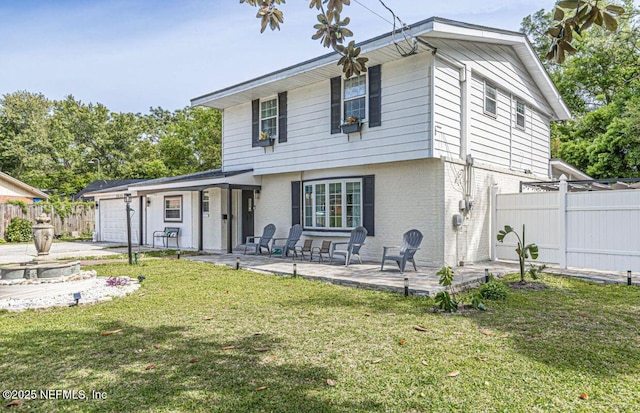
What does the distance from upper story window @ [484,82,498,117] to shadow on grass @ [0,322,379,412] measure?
907 cm

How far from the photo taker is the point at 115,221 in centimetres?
1830

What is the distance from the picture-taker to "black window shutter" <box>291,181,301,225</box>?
11922 mm

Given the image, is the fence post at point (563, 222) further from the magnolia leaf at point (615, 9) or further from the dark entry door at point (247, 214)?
the dark entry door at point (247, 214)

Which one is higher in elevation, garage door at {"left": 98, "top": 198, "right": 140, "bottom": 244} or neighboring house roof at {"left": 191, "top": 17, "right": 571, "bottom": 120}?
neighboring house roof at {"left": 191, "top": 17, "right": 571, "bottom": 120}

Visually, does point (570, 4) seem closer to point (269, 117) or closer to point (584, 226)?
point (584, 226)

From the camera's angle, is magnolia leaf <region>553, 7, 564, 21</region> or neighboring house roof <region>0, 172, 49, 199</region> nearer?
magnolia leaf <region>553, 7, 564, 21</region>

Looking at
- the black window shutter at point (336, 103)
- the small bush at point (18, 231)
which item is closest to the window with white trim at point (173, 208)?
the black window shutter at point (336, 103)

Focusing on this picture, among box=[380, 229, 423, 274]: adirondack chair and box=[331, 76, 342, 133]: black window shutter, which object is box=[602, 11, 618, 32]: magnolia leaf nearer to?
box=[380, 229, 423, 274]: adirondack chair

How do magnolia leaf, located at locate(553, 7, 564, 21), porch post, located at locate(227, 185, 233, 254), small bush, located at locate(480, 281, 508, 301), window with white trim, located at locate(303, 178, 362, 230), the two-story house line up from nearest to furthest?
magnolia leaf, located at locate(553, 7, 564, 21) → small bush, located at locate(480, 281, 508, 301) → the two-story house → window with white trim, located at locate(303, 178, 362, 230) → porch post, located at locate(227, 185, 233, 254)

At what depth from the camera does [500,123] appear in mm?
11320

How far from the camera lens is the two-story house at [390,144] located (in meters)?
9.21

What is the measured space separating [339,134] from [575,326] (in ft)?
23.4

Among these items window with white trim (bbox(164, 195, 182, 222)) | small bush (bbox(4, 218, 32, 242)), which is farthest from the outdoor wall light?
small bush (bbox(4, 218, 32, 242))

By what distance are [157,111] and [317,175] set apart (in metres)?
42.6
